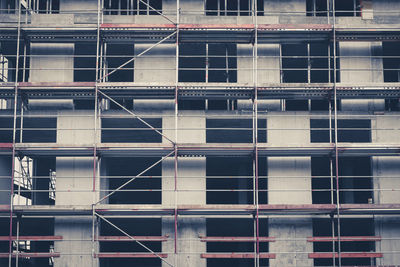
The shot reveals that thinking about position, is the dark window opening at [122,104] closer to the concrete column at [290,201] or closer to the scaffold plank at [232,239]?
the concrete column at [290,201]

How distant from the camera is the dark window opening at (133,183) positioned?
997 inches

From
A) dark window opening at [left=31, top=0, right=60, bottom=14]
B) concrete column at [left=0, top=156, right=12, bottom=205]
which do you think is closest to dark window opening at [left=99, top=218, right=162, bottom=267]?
concrete column at [left=0, top=156, right=12, bottom=205]

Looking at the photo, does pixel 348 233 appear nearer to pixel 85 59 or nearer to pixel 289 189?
pixel 289 189

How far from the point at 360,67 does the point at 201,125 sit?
6.36 metres

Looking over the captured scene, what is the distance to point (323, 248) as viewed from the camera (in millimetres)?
24938

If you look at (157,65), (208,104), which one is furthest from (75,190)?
(208,104)

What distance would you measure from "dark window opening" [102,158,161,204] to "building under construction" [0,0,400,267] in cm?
196

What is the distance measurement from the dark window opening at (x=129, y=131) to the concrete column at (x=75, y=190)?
95 cm

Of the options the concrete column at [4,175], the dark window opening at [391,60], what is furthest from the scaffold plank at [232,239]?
the dark window opening at [391,60]

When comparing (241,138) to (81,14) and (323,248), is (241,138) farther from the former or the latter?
(81,14)

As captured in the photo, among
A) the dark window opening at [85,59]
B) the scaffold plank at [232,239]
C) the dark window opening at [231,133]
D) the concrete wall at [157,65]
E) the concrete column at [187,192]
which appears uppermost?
the dark window opening at [85,59]

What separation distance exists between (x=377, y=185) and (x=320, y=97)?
3.80m

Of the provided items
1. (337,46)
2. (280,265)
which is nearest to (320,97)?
(337,46)

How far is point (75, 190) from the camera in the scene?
22.0 meters
